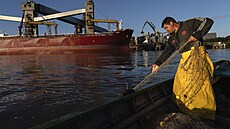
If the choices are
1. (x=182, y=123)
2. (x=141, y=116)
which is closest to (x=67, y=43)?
(x=141, y=116)

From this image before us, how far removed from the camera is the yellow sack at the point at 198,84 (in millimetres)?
3146

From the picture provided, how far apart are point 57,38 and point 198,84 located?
113ft

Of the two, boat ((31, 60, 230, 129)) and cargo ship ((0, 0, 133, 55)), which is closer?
boat ((31, 60, 230, 129))

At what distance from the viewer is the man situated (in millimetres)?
3129

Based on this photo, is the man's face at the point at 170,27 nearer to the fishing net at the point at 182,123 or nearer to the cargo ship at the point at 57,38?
the fishing net at the point at 182,123

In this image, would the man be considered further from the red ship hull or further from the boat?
the red ship hull

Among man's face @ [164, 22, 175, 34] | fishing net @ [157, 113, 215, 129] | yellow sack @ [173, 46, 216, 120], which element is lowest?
fishing net @ [157, 113, 215, 129]

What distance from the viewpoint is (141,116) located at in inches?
126

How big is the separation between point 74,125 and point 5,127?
7.29 feet

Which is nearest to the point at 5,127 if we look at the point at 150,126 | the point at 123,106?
the point at 123,106

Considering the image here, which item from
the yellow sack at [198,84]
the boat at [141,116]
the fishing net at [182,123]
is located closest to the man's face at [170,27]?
the yellow sack at [198,84]

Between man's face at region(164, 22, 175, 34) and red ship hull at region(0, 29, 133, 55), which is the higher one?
red ship hull at region(0, 29, 133, 55)

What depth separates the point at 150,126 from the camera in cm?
319

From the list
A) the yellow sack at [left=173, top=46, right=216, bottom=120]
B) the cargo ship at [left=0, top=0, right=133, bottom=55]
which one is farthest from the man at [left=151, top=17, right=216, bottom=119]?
the cargo ship at [left=0, top=0, right=133, bottom=55]
